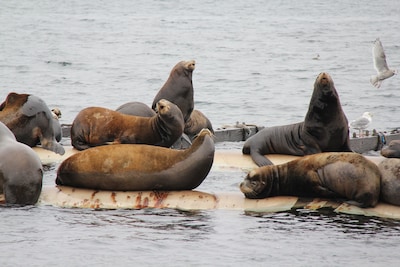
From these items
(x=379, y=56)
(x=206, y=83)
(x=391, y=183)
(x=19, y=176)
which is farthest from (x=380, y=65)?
(x=19, y=176)

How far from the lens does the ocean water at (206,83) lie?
350 inches

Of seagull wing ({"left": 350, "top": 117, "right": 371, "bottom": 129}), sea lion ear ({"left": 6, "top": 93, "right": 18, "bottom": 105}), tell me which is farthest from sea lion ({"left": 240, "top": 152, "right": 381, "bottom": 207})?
seagull wing ({"left": 350, "top": 117, "right": 371, "bottom": 129})

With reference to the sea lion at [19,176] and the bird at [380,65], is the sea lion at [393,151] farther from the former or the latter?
the bird at [380,65]

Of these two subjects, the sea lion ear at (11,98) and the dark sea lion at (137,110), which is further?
the dark sea lion at (137,110)

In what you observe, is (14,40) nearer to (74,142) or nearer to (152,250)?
(74,142)

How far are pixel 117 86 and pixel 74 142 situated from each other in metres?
16.9

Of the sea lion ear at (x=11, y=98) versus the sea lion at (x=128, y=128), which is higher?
the sea lion ear at (x=11, y=98)

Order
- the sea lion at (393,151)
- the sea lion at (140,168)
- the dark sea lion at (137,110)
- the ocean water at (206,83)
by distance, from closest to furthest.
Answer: the ocean water at (206,83) → the sea lion at (140,168) → the sea lion at (393,151) → the dark sea lion at (137,110)

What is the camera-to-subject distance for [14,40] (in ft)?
143

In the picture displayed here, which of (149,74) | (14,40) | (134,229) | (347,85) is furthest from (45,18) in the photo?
(134,229)

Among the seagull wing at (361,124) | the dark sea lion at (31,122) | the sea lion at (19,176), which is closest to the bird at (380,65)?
the seagull wing at (361,124)

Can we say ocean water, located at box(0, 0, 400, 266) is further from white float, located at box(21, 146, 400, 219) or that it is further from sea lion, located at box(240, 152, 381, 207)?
sea lion, located at box(240, 152, 381, 207)

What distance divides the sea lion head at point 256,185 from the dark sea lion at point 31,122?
9.35ft

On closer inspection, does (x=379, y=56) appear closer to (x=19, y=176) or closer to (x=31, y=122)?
(x=31, y=122)
